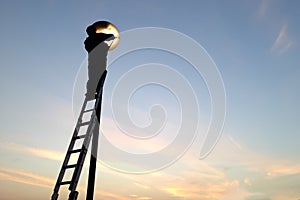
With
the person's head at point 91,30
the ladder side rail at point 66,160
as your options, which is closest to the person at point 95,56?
the person's head at point 91,30

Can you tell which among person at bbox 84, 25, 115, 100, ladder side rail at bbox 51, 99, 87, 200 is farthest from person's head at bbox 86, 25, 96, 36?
ladder side rail at bbox 51, 99, 87, 200

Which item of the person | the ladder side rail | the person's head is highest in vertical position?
the person's head

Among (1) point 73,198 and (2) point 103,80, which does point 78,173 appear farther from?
(2) point 103,80

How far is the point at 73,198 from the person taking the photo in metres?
4.83

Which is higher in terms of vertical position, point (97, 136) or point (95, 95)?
point (95, 95)

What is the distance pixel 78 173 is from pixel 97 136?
81 cm

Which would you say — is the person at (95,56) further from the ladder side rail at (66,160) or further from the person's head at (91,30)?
the ladder side rail at (66,160)

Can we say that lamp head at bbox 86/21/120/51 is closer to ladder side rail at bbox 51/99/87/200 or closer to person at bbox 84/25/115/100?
person at bbox 84/25/115/100

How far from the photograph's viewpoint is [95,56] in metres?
6.16

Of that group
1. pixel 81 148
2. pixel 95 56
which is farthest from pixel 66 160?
pixel 95 56

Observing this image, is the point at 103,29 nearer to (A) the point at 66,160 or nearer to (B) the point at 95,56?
(B) the point at 95,56

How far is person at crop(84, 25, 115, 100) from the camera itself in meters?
6.11

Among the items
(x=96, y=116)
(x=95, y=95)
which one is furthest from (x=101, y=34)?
(x=96, y=116)

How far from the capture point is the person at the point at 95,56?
6.11 metres
